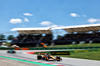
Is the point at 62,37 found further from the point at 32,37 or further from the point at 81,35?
the point at 32,37

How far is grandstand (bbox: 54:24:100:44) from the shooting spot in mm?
55278

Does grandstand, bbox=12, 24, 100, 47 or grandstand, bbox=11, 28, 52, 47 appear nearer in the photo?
grandstand, bbox=12, 24, 100, 47

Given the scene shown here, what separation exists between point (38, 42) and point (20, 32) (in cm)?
1330

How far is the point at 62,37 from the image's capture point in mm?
65188

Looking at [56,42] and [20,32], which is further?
[20,32]

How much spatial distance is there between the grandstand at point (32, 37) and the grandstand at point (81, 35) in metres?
6.81

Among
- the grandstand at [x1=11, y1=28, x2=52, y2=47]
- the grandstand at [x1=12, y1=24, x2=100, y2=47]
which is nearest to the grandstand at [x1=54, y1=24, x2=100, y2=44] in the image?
the grandstand at [x1=12, y1=24, x2=100, y2=47]

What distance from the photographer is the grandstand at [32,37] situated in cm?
6462

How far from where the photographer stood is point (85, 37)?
193ft

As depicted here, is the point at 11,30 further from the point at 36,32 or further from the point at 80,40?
the point at 80,40

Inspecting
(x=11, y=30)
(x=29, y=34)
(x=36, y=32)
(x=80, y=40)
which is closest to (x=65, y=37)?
(x=80, y=40)

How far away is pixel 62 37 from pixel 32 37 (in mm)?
→ 15013

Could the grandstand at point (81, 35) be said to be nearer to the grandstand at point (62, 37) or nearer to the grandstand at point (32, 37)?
the grandstand at point (62, 37)

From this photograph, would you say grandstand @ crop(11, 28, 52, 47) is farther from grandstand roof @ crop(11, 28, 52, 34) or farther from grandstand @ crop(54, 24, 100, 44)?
grandstand @ crop(54, 24, 100, 44)
